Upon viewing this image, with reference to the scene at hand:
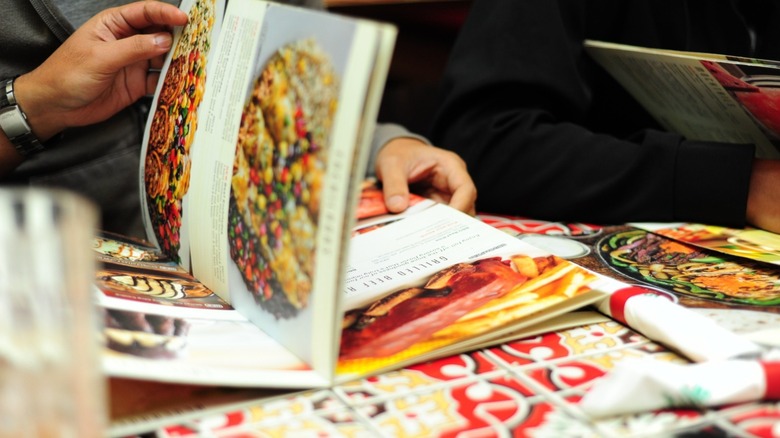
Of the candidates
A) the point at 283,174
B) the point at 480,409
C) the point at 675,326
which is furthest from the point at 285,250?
the point at 675,326

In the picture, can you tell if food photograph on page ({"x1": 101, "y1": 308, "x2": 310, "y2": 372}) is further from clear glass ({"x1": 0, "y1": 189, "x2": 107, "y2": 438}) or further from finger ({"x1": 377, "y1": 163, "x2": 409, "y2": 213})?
finger ({"x1": 377, "y1": 163, "x2": 409, "y2": 213})

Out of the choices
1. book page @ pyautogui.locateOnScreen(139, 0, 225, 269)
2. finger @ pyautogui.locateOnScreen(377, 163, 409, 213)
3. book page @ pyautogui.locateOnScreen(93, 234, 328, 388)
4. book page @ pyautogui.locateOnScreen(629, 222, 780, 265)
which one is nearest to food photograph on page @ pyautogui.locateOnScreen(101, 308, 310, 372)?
book page @ pyautogui.locateOnScreen(93, 234, 328, 388)

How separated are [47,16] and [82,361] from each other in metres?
0.57

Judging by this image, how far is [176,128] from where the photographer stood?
62cm

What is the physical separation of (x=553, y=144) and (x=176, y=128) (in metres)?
0.41

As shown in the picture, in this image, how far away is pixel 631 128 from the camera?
0.98 meters

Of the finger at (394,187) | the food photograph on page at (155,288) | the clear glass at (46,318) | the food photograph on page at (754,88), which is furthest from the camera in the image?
the finger at (394,187)

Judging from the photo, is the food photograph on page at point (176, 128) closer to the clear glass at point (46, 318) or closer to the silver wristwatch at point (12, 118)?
the silver wristwatch at point (12, 118)

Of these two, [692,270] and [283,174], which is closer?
[283,174]

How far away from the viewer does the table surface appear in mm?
392

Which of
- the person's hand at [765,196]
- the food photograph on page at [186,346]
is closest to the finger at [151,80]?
the food photograph on page at [186,346]

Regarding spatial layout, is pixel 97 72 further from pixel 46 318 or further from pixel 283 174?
pixel 46 318

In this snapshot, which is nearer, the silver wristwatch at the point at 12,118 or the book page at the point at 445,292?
the book page at the point at 445,292

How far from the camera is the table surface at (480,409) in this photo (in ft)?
1.29
